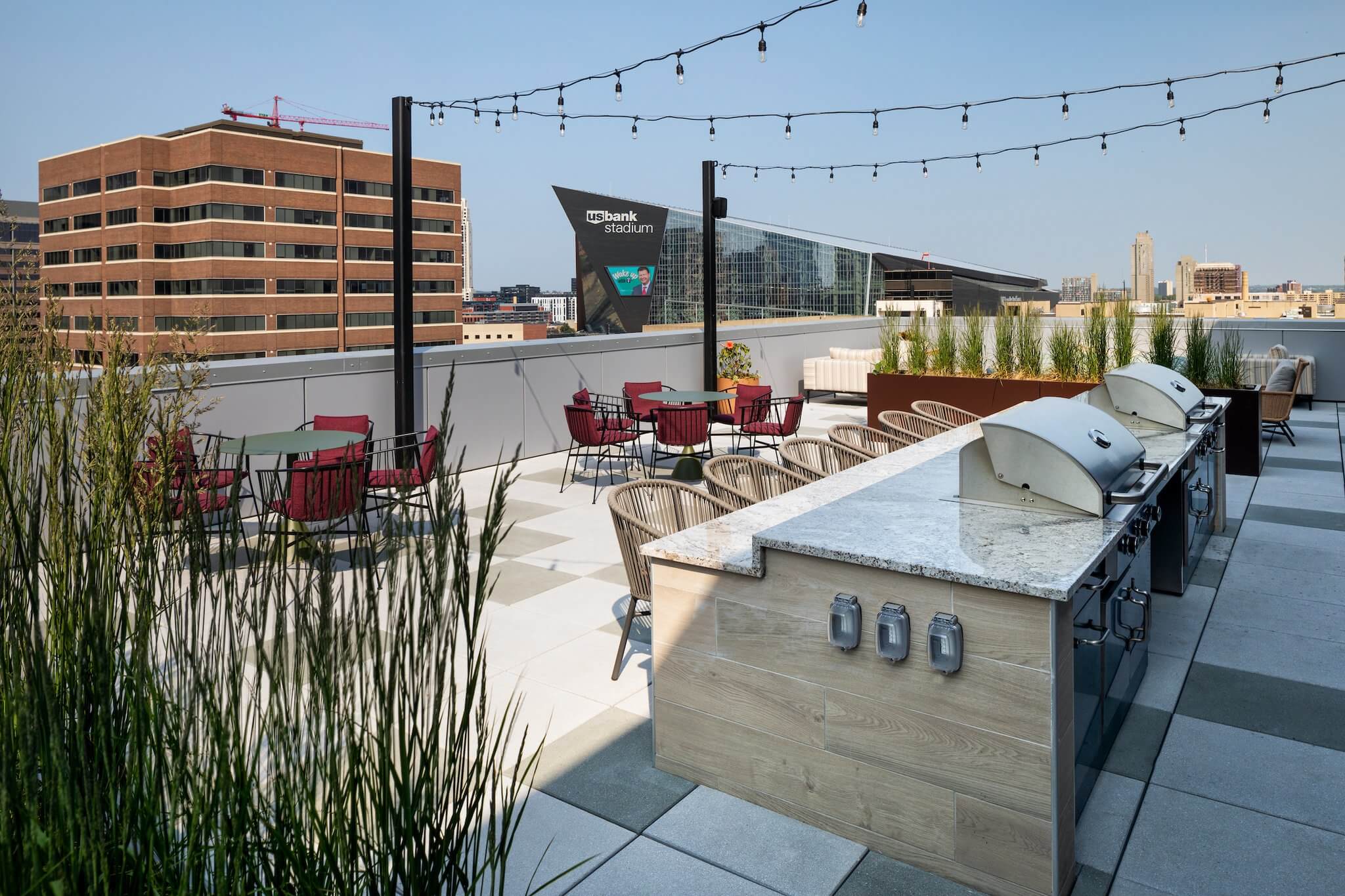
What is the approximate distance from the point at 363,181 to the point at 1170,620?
323 feet

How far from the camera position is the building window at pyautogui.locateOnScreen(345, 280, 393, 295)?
94375 millimetres

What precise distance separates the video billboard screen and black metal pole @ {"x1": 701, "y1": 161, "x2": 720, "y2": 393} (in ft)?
207

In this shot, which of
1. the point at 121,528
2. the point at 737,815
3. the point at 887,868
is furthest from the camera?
the point at 737,815

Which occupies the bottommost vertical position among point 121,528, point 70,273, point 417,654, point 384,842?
point 384,842

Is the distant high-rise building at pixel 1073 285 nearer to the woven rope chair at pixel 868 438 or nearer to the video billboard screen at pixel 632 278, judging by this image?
the woven rope chair at pixel 868 438

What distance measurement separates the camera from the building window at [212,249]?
85.9m

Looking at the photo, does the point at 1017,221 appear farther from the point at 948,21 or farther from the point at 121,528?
the point at 121,528

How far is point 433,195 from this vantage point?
9462 cm

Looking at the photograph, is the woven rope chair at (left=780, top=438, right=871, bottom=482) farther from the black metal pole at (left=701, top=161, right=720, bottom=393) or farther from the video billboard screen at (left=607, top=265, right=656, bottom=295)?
the video billboard screen at (left=607, top=265, right=656, bottom=295)

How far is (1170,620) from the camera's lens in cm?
431

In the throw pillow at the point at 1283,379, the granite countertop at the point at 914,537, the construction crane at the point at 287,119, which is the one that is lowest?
the granite countertop at the point at 914,537

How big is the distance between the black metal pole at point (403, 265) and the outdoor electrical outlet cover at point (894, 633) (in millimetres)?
5450

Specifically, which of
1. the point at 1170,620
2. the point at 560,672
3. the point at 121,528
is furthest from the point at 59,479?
the point at 1170,620

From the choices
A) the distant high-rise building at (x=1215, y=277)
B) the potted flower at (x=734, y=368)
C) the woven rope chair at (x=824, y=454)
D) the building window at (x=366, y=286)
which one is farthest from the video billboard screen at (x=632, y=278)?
the woven rope chair at (x=824, y=454)
